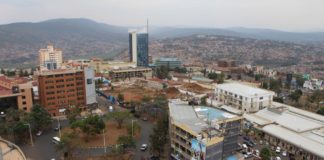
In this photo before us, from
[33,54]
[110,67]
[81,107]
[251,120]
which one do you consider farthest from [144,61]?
[33,54]

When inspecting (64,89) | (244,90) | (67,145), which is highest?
(64,89)

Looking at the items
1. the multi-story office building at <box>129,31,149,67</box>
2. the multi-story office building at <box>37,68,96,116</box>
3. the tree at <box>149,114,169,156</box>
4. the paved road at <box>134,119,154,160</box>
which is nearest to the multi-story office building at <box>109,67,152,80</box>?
the multi-story office building at <box>129,31,149,67</box>

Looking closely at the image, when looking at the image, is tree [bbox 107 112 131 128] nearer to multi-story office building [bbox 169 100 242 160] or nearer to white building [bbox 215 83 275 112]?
multi-story office building [bbox 169 100 242 160]

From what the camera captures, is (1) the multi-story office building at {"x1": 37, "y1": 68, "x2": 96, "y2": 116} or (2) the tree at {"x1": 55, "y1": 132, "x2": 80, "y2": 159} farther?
(1) the multi-story office building at {"x1": 37, "y1": 68, "x2": 96, "y2": 116}

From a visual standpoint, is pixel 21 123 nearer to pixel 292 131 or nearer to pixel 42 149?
pixel 42 149

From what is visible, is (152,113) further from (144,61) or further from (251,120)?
(144,61)

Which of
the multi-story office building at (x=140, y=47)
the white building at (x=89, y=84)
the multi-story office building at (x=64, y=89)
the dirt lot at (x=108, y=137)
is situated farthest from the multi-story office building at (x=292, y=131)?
the multi-story office building at (x=140, y=47)

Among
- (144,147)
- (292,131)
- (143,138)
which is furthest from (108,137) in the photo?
(292,131)
